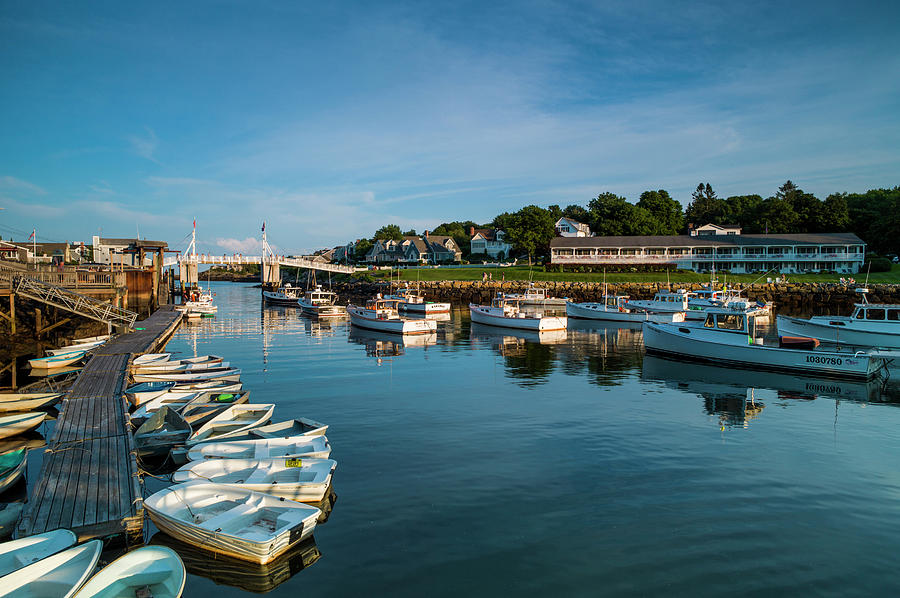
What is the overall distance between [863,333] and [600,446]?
2620 centimetres

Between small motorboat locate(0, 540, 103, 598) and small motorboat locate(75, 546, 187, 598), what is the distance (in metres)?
Answer: 0.24

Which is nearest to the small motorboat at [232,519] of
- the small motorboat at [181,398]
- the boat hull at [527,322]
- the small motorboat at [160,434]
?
the small motorboat at [160,434]

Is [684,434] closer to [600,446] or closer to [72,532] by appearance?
[600,446]

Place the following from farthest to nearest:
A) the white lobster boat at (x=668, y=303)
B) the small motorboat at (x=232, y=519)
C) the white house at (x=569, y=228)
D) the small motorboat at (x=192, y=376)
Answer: the white house at (x=569, y=228) < the white lobster boat at (x=668, y=303) < the small motorboat at (x=192, y=376) < the small motorboat at (x=232, y=519)

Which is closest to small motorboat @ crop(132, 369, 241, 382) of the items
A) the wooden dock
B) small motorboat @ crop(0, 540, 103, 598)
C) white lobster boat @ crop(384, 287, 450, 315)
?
the wooden dock

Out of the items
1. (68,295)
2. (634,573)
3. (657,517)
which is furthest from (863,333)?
(68,295)

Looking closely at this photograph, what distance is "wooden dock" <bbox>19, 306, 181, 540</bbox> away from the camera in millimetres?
10078

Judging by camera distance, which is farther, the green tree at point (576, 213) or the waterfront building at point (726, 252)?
the green tree at point (576, 213)

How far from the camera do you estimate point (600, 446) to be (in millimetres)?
16453

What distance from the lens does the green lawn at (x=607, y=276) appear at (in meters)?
79.0

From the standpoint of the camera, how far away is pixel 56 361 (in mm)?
26734

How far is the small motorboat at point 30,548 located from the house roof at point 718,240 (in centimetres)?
9482

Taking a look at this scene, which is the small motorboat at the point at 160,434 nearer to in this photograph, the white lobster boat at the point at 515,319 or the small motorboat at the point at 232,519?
the small motorboat at the point at 232,519

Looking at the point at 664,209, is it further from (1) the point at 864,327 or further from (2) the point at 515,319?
(1) the point at 864,327
